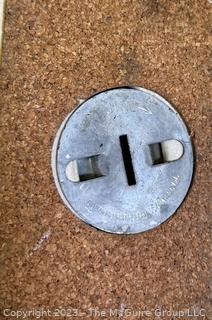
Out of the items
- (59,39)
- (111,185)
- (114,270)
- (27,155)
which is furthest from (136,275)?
(59,39)

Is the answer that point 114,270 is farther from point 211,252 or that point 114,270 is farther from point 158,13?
point 158,13

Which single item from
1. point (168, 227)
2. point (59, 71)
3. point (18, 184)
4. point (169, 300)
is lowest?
point (169, 300)

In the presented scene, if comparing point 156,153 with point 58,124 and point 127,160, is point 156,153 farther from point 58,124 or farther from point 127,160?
point 58,124
